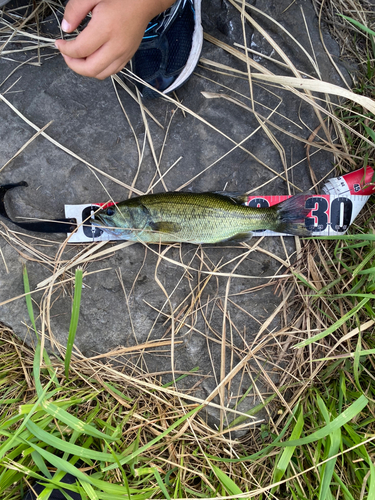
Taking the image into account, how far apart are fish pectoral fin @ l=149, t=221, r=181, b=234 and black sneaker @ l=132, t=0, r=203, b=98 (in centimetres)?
126

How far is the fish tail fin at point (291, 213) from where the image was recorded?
3.23 meters

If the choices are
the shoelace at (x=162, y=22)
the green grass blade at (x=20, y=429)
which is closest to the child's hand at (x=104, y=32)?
the shoelace at (x=162, y=22)

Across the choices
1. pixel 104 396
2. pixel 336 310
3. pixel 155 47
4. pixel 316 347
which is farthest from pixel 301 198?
pixel 104 396

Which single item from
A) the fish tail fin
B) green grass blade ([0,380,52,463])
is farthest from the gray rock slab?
green grass blade ([0,380,52,463])

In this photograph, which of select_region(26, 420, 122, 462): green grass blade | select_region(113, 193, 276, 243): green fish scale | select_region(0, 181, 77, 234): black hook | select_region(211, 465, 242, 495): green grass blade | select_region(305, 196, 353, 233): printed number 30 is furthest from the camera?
select_region(305, 196, 353, 233): printed number 30

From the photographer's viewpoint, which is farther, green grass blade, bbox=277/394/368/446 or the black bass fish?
the black bass fish

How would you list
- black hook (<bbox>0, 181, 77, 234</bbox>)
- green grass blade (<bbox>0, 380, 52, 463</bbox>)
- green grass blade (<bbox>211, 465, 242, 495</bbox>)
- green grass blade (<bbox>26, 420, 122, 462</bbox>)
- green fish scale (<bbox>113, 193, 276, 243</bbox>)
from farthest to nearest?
black hook (<bbox>0, 181, 77, 234</bbox>)
green fish scale (<bbox>113, 193, 276, 243</bbox>)
green grass blade (<bbox>211, 465, 242, 495</bbox>)
green grass blade (<bbox>26, 420, 122, 462</bbox>)
green grass blade (<bbox>0, 380, 52, 463</bbox>)

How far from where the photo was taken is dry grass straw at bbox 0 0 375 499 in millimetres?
3264

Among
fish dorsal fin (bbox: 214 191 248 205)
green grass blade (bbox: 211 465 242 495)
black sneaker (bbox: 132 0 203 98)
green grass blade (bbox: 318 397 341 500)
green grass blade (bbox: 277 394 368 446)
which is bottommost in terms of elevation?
green grass blade (bbox: 318 397 341 500)

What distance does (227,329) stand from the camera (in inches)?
136

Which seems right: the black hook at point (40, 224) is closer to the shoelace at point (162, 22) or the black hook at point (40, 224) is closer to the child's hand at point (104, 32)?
the child's hand at point (104, 32)

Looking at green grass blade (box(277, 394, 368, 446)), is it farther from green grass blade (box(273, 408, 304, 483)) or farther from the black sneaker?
the black sneaker

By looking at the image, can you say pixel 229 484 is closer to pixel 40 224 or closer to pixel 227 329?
pixel 227 329

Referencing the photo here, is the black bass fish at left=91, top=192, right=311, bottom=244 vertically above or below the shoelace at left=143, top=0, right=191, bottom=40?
below
